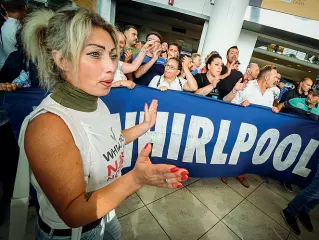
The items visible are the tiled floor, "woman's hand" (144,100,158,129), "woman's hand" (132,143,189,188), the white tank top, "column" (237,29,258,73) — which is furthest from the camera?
"column" (237,29,258,73)

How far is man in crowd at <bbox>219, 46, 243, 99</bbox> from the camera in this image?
10.3 feet

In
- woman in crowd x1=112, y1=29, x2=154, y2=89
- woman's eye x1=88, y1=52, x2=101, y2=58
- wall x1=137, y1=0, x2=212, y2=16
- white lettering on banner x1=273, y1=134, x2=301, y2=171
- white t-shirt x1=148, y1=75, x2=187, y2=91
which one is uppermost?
wall x1=137, y1=0, x2=212, y2=16

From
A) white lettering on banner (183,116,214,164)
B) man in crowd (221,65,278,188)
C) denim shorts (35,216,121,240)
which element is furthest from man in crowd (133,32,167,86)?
denim shorts (35,216,121,240)

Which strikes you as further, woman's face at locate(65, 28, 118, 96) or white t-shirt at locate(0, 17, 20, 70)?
white t-shirt at locate(0, 17, 20, 70)

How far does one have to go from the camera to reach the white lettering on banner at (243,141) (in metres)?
2.49

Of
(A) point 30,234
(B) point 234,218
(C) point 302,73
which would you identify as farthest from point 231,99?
(C) point 302,73

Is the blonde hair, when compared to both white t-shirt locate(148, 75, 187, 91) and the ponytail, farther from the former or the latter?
white t-shirt locate(148, 75, 187, 91)

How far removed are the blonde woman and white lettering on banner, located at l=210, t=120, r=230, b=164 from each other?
1756 mm

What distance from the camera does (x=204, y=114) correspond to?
234cm

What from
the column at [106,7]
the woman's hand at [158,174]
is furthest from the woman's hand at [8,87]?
the column at [106,7]

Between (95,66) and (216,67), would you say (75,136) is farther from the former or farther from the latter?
(216,67)

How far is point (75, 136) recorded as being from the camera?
0.74 meters

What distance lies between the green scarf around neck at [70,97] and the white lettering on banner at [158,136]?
4.72 ft

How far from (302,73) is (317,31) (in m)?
15.5
